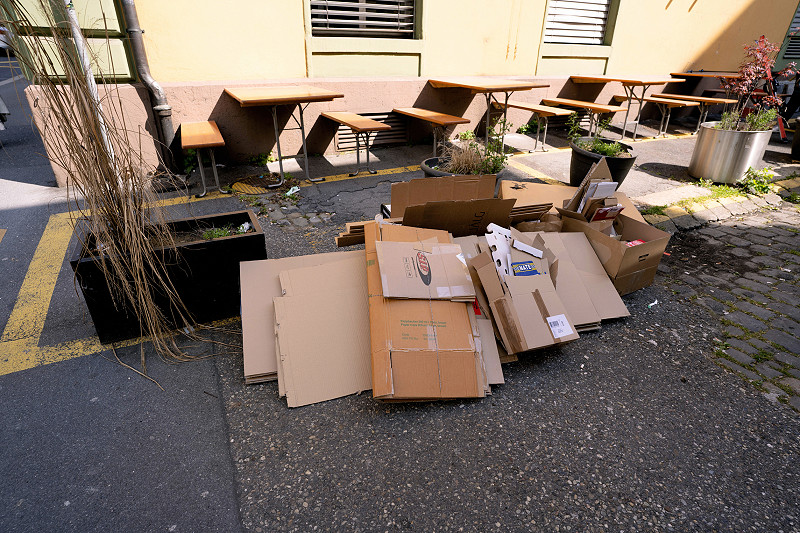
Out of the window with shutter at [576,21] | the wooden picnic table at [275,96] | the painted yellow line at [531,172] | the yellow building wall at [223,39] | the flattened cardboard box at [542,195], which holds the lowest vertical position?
the painted yellow line at [531,172]

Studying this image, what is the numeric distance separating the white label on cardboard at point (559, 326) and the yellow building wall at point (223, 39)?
5.32m

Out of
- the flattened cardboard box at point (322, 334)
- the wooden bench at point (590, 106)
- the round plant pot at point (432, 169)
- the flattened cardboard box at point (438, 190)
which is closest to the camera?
the flattened cardboard box at point (322, 334)

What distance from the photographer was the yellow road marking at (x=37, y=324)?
2725 millimetres

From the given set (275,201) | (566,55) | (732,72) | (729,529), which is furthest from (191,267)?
(732,72)

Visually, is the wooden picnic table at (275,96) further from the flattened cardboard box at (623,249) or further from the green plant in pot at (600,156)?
the flattened cardboard box at (623,249)

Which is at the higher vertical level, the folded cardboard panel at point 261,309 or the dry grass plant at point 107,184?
the dry grass plant at point 107,184

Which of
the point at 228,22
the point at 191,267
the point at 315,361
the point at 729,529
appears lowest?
the point at 729,529

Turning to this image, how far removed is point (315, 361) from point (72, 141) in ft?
5.80

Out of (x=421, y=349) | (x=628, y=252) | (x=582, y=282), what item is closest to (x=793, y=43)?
(x=628, y=252)

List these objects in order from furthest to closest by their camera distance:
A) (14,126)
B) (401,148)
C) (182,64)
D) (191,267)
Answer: (14,126) → (401,148) → (182,64) → (191,267)

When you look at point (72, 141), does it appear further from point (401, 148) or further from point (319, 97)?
point (401, 148)

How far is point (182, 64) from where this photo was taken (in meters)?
5.55

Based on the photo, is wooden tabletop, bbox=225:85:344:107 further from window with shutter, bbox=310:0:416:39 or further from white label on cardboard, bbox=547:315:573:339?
white label on cardboard, bbox=547:315:573:339

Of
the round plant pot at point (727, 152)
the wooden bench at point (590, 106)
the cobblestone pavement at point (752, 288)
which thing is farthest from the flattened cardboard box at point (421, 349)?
the wooden bench at point (590, 106)
